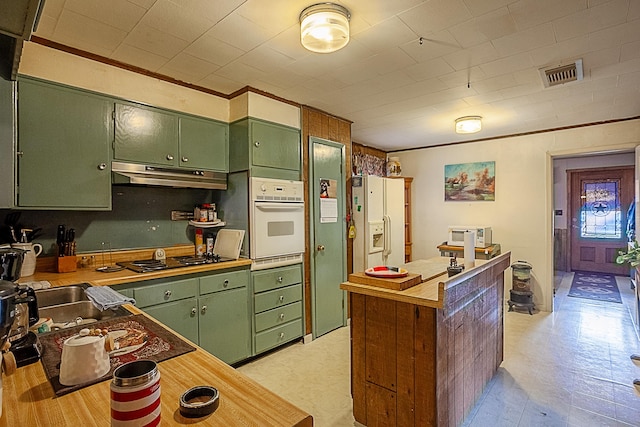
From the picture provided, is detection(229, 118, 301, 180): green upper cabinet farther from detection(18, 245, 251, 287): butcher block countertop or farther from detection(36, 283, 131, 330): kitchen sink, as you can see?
detection(36, 283, 131, 330): kitchen sink

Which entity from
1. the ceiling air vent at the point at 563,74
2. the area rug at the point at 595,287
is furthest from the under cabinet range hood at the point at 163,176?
the area rug at the point at 595,287

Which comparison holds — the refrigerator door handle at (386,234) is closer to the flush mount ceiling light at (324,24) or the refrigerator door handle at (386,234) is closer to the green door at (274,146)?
the green door at (274,146)

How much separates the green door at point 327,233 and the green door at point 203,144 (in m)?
0.92

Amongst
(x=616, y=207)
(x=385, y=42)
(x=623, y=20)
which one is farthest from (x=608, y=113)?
(x=616, y=207)

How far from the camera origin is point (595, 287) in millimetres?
5805

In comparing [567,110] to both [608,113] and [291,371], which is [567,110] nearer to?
[608,113]

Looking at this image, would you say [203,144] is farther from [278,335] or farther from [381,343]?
[381,343]

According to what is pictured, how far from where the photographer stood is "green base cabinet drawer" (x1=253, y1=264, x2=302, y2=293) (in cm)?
307

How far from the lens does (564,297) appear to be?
17.2 feet

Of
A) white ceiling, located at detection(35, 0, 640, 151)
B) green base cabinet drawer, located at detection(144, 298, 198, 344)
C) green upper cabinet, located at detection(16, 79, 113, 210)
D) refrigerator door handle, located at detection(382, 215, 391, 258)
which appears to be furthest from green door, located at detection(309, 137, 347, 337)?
green upper cabinet, located at detection(16, 79, 113, 210)

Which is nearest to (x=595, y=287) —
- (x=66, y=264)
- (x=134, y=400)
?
(x=134, y=400)

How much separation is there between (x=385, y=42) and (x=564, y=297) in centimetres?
514

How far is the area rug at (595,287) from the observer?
523 cm

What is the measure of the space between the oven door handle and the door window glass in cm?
668
